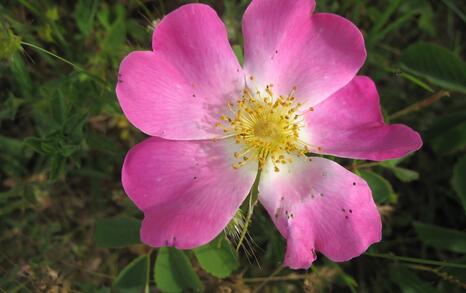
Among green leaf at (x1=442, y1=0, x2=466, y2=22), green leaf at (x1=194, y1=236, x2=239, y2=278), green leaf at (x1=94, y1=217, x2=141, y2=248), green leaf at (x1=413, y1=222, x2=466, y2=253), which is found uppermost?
green leaf at (x1=442, y1=0, x2=466, y2=22)

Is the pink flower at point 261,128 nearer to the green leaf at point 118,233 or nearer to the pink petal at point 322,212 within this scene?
the pink petal at point 322,212

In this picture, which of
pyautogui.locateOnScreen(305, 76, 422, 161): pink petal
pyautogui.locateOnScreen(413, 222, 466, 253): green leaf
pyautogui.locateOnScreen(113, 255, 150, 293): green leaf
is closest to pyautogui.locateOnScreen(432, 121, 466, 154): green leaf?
pyautogui.locateOnScreen(413, 222, 466, 253): green leaf

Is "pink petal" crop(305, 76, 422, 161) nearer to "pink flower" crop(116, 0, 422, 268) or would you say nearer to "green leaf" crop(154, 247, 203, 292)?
"pink flower" crop(116, 0, 422, 268)

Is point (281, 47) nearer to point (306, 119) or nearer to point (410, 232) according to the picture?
point (306, 119)

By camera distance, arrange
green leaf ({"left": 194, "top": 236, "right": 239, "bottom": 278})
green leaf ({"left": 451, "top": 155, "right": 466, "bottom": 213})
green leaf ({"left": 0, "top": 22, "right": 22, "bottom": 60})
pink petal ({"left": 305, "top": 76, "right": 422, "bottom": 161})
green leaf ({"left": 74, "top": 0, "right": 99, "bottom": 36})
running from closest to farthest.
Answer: pink petal ({"left": 305, "top": 76, "right": 422, "bottom": 161}) → green leaf ({"left": 0, "top": 22, "right": 22, "bottom": 60}) → green leaf ({"left": 194, "top": 236, "right": 239, "bottom": 278}) → green leaf ({"left": 451, "top": 155, "right": 466, "bottom": 213}) → green leaf ({"left": 74, "top": 0, "right": 99, "bottom": 36})

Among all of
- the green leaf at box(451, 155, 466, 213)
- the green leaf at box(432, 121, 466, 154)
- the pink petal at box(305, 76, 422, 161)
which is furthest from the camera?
the green leaf at box(432, 121, 466, 154)

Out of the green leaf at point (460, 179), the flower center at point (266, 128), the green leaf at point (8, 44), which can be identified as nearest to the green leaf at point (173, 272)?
the flower center at point (266, 128)

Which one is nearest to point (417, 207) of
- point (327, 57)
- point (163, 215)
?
point (327, 57)
